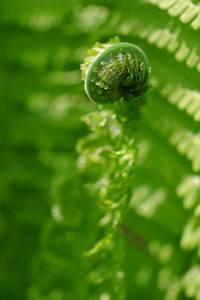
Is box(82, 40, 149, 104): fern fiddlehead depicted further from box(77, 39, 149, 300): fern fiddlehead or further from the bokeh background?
the bokeh background

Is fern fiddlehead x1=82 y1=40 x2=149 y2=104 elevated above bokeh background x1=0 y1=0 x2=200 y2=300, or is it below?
above

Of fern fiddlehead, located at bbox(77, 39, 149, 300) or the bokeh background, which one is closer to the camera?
fern fiddlehead, located at bbox(77, 39, 149, 300)

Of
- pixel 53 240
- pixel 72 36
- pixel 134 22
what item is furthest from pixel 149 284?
pixel 72 36

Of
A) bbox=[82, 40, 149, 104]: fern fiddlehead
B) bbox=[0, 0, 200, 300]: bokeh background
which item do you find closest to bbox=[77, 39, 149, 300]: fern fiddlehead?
bbox=[82, 40, 149, 104]: fern fiddlehead

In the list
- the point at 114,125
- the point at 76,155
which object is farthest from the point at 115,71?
the point at 76,155

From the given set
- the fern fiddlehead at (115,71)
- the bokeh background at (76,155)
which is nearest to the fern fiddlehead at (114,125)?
the fern fiddlehead at (115,71)

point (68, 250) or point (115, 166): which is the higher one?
point (115, 166)

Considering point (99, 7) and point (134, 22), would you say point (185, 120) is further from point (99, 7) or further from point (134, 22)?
point (99, 7)

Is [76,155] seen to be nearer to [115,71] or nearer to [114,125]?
[114,125]

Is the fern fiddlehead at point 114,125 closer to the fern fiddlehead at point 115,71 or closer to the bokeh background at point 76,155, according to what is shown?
the fern fiddlehead at point 115,71
